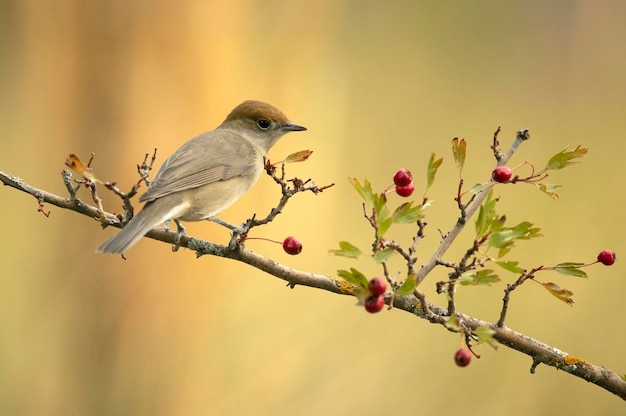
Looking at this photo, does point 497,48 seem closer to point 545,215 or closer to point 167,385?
point 545,215

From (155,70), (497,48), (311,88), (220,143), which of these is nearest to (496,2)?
(497,48)

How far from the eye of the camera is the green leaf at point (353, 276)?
3.20 ft

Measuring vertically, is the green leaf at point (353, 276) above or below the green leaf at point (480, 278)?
below

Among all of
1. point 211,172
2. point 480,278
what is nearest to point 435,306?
point 480,278

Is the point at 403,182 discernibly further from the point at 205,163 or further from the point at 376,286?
the point at 205,163

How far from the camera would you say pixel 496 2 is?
10.1ft

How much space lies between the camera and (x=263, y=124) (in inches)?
82.9

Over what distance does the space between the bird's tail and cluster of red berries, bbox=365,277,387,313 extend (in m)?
0.50

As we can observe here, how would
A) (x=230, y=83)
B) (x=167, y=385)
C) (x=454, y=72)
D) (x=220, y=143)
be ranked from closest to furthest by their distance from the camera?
(x=220, y=143)
(x=167, y=385)
(x=230, y=83)
(x=454, y=72)

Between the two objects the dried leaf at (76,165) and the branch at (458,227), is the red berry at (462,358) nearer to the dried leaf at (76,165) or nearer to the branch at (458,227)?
the branch at (458,227)

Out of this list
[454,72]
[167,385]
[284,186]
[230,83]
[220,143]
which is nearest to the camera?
[284,186]

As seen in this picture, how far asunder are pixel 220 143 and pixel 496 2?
5.55 ft

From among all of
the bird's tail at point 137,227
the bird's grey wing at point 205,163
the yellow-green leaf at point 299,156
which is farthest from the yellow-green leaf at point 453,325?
the bird's grey wing at point 205,163

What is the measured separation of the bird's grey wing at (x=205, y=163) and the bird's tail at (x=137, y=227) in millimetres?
34
